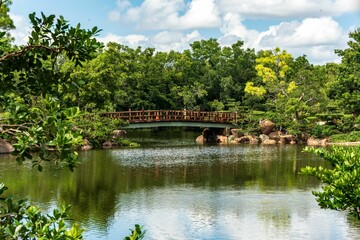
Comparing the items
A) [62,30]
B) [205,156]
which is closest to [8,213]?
[62,30]

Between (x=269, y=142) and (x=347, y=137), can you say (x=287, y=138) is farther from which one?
(x=347, y=137)

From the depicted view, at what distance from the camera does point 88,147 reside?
27625 mm

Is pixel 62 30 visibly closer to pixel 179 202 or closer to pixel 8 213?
pixel 8 213

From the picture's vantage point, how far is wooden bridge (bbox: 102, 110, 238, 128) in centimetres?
3156

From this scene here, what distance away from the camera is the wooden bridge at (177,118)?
31.6 m

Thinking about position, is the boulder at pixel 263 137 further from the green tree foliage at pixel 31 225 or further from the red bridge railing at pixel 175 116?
the green tree foliage at pixel 31 225

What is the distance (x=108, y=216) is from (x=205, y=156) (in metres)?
12.8

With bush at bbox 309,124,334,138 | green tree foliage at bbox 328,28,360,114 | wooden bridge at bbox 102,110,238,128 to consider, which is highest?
green tree foliage at bbox 328,28,360,114

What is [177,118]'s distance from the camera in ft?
111

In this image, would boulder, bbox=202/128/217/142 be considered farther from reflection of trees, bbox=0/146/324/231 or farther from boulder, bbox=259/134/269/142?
reflection of trees, bbox=0/146/324/231

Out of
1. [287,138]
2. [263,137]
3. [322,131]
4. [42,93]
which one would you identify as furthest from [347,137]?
[42,93]

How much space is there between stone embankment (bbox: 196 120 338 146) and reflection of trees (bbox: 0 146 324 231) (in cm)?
733

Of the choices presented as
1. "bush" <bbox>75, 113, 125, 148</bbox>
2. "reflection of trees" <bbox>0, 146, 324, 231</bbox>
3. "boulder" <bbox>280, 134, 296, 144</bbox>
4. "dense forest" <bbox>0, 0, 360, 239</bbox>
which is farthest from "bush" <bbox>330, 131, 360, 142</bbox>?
"bush" <bbox>75, 113, 125, 148</bbox>

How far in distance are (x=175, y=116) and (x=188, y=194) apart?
16.6 meters
